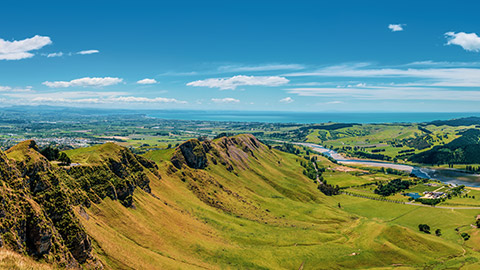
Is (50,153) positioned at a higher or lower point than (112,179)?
higher

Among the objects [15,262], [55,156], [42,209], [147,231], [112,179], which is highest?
[55,156]

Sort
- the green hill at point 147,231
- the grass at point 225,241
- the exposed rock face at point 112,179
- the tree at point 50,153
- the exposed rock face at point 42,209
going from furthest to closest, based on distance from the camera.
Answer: the tree at point 50,153
the exposed rock face at point 112,179
the grass at point 225,241
the green hill at point 147,231
the exposed rock face at point 42,209

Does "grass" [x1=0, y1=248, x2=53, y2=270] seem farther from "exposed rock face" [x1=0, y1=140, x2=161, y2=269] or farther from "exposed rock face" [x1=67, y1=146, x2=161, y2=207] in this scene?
"exposed rock face" [x1=67, y1=146, x2=161, y2=207]

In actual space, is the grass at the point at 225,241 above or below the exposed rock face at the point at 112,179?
below

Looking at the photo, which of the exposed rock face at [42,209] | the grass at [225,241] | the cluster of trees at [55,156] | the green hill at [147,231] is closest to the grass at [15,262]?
the exposed rock face at [42,209]

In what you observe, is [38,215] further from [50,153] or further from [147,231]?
[50,153]

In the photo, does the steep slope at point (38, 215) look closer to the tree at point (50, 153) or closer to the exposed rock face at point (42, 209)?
the exposed rock face at point (42, 209)

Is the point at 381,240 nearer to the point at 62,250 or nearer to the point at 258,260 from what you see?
the point at 258,260

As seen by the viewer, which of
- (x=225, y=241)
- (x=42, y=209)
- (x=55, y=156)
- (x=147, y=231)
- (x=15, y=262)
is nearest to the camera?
(x=15, y=262)

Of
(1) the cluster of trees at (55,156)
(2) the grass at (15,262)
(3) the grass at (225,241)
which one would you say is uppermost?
(1) the cluster of trees at (55,156)

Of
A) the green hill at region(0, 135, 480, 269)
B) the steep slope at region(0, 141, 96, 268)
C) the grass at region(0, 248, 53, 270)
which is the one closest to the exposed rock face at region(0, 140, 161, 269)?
the steep slope at region(0, 141, 96, 268)

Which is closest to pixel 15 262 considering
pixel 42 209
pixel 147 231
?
pixel 42 209
